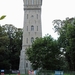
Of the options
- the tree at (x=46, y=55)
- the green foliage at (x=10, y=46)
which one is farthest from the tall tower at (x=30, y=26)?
the tree at (x=46, y=55)

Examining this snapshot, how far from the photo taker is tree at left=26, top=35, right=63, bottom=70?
54994mm

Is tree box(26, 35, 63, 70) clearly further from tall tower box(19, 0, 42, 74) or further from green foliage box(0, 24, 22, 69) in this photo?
green foliage box(0, 24, 22, 69)

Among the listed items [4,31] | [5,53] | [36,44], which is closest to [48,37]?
[36,44]

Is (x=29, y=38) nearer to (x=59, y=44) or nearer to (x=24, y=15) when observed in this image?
(x=24, y=15)

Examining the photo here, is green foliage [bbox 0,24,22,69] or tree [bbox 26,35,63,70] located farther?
green foliage [bbox 0,24,22,69]

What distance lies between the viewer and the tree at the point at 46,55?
55.0 metres

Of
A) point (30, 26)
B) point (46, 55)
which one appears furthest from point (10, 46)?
point (46, 55)

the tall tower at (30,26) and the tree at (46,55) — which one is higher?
the tall tower at (30,26)

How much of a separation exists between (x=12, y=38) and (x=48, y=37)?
100ft

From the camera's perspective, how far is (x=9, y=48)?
8362 cm

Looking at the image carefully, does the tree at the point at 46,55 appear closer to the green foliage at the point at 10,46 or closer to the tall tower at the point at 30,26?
the tall tower at the point at 30,26

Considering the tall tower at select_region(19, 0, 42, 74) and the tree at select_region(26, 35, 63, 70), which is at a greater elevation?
the tall tower at select_region(19, 0, 42, 74)

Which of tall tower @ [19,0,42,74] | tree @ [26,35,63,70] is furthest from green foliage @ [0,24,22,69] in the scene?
tree @ [26,35,63,70]

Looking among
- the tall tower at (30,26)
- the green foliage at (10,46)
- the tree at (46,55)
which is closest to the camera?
the tree at (46,55)
